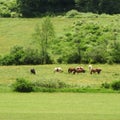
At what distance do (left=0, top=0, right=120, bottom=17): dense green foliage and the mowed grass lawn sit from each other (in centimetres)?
6500

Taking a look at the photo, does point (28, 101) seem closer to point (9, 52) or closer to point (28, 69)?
point (28, 69)

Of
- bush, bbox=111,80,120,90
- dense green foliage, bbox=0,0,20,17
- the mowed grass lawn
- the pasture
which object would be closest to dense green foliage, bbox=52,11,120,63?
the pasture

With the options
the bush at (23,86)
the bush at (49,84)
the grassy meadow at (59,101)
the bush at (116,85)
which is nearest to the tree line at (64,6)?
the grassy meadow at (59,101)

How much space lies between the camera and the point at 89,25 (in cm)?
8019

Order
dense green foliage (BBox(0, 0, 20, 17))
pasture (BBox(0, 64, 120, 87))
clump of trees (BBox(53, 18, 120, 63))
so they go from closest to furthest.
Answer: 1. pasture (BBox(0, 64, 120, 87))
2. clump of trees (BBox(53, 18, 120, 63))
3. dense green foliage (BBox(0, 0, 20, 17))

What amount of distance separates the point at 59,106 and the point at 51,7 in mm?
77743

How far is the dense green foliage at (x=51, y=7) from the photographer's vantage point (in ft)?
334

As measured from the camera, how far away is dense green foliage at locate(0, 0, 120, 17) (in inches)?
4011

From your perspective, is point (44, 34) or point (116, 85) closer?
point (116, 85)

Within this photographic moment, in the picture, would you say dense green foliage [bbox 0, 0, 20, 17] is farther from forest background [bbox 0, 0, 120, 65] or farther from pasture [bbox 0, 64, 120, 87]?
pasture [bbox 0, 64, 120, 87]

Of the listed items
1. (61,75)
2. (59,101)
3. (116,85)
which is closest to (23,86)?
(59,101)

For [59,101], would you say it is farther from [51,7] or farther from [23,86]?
[51,7]

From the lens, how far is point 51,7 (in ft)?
351

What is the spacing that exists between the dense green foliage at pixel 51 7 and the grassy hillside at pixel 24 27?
25.4 feet
